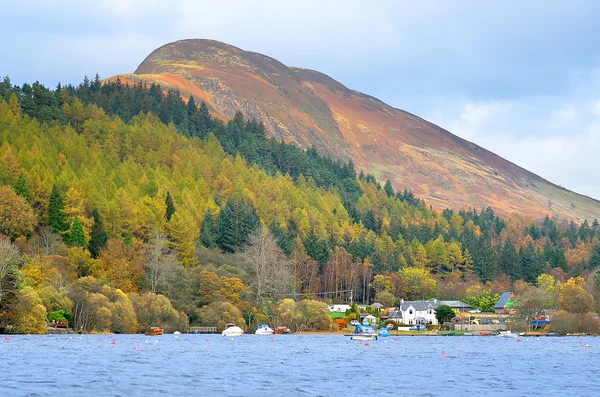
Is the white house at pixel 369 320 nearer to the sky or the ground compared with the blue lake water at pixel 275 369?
nearer to the sky

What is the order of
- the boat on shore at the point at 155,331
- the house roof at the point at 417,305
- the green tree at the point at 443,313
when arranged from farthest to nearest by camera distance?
the house roof at the point at 417,305 < the green tree at the point at 443,313 < the boat on shore at the point at 155,331

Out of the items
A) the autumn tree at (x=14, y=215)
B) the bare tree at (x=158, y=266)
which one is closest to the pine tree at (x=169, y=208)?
the bare tree at (x=158, y=266)

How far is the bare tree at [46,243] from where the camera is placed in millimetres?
142625

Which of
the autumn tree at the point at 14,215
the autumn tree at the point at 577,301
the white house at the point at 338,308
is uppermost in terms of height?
the autumn tree at the point at 14,215

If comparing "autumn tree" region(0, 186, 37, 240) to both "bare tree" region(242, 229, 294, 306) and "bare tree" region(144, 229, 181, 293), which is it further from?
"bare tree" region(242, 229, 294, 306)

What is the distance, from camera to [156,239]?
152500 mm

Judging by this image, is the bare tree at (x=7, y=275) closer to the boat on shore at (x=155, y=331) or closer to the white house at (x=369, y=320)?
the boat on shore at (x=155, y=331)

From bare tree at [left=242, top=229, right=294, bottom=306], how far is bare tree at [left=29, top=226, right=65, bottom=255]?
31583 mm

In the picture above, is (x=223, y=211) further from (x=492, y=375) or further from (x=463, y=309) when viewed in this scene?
(x=492, y=375)

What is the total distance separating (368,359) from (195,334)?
162 feet

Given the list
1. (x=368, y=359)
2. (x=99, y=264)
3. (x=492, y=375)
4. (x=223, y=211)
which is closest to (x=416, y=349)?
(x=368, y=359)

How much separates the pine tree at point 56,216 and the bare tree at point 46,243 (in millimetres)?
1238

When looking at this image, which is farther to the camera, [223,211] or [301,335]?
[223,211]

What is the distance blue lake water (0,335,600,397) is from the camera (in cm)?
5856
